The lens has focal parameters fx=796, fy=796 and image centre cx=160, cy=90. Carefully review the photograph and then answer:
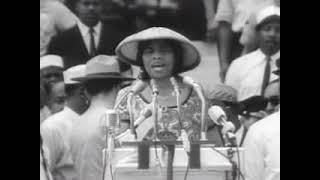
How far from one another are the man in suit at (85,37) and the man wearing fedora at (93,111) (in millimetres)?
70

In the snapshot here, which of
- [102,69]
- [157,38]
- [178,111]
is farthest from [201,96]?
[102,69]

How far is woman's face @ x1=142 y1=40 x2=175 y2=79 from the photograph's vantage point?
411 cm

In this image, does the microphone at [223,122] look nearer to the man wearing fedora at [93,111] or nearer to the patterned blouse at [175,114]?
the patterned blouse at [175,114]

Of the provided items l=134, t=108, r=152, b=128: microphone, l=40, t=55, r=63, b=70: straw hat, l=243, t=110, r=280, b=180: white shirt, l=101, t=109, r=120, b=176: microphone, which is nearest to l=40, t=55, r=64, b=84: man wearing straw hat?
l=40, t=55, r=63, b=70: straw hat

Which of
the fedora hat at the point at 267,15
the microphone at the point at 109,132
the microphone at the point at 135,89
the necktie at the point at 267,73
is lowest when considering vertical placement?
the microphone at the point at 109,132

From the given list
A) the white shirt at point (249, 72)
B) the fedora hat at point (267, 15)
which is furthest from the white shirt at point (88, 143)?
the fedora hat at point (267, 15)

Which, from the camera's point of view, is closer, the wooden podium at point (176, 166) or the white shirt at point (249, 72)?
the wooden podium at point (176, 166)

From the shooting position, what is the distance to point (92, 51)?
4387mm

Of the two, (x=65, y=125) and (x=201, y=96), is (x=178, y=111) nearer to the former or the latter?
(x=201, y=96)

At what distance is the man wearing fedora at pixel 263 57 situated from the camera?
14.5 feet

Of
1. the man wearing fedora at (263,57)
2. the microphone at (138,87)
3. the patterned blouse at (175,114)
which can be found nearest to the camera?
the patterned blouse at (175,114)

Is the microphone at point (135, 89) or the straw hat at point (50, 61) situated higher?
the straw hat at point (50, 61)

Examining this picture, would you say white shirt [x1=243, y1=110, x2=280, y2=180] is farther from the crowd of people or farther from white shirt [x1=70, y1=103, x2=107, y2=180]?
white shirt [x1=70, y1=103, x2=107, y2=180]
